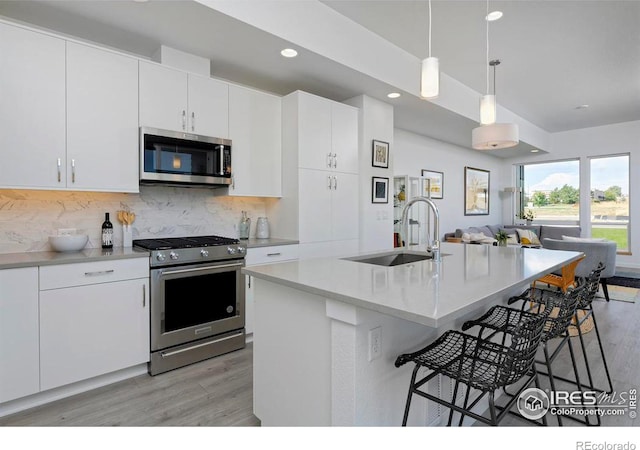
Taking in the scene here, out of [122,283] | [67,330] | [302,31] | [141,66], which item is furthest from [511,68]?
[67,330]

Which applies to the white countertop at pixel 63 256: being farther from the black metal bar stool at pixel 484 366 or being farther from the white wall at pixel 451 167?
the white wall at pixel 451 167

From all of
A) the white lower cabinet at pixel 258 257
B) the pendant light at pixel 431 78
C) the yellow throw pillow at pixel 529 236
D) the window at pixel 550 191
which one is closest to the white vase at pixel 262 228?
the white lower cabinet at pixel 258 257

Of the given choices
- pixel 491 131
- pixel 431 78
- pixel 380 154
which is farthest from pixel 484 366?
pixel 380 154

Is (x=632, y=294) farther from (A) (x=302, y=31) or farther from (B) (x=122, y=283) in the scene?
(B) (x=122, y=283)

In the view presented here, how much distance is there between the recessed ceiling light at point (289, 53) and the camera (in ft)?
9.46

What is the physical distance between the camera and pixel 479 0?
112 inches

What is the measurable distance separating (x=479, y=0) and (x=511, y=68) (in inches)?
66.1

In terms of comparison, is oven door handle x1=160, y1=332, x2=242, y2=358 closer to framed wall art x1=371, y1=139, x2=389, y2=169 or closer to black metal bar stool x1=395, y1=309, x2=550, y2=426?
black metal bar stool x1=395, y1=309, x2=550, y2=426

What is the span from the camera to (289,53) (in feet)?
9.64

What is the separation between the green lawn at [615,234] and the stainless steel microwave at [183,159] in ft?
25.2

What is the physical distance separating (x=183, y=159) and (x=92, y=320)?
1375 millimetres

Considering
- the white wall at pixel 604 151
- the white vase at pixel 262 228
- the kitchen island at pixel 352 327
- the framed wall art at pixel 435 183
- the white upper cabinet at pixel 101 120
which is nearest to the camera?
the kitchen island at pixel 352 327

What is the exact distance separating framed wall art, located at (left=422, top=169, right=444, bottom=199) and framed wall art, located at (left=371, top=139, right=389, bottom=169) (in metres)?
2.04

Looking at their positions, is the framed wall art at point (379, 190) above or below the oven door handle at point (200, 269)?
above
